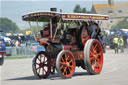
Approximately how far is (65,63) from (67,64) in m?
0.10

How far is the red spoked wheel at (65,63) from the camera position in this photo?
637 inches

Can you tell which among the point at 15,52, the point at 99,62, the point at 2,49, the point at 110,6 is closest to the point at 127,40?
the point at 15,52

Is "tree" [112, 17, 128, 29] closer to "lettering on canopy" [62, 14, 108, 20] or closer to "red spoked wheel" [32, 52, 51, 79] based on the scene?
"lettering on canopy" [62, 14, 108, 20]

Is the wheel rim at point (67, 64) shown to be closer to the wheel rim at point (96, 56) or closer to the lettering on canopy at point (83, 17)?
the wheel rim at point (96, 56)

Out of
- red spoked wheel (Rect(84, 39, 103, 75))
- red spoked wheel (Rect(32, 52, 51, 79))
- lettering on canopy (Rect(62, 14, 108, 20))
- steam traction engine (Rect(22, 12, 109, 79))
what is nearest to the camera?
lettering on canopy (Rect(62, 14, 108, 20))

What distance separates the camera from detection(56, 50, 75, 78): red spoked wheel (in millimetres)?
16172

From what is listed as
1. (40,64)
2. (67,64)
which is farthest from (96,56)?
(40,64)

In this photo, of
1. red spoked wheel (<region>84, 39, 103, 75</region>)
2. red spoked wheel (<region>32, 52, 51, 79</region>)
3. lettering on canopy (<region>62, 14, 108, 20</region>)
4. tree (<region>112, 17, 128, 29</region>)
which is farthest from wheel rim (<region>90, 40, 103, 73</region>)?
tree (<region>112, 17, 128, 29</region>)

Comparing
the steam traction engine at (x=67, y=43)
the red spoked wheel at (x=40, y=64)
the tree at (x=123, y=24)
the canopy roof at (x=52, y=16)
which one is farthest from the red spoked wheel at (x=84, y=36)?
the tree at (x=123, y=24)

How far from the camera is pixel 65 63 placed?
1664 centimetres

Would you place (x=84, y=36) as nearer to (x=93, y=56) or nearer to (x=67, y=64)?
(x=93, y=56)

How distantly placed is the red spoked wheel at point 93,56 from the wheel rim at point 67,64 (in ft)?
2.13

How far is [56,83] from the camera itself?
49.0 ft

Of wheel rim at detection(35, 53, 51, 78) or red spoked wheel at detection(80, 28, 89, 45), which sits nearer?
wheel rim at detection(35, 53, 51, 78)
